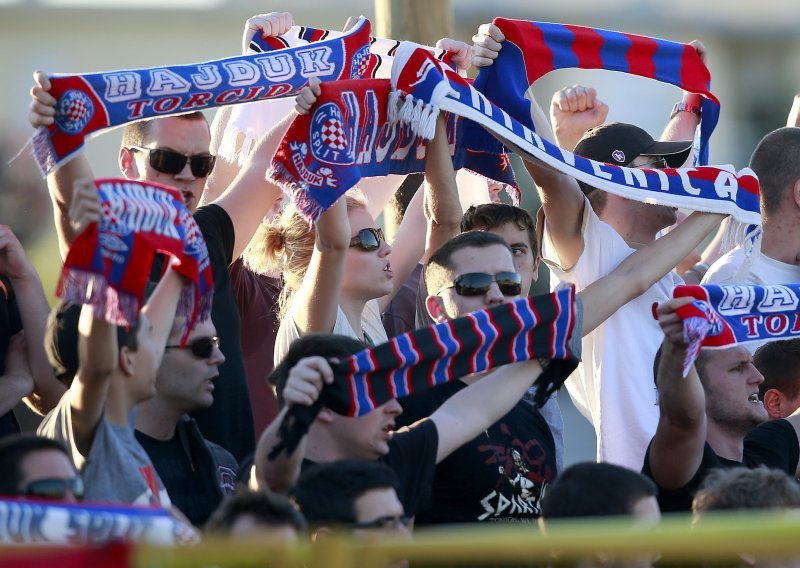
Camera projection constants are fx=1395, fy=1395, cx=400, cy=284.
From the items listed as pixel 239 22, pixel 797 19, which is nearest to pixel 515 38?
pixel 239 22

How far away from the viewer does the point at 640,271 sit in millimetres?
4422

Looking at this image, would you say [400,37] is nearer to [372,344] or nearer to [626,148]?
[626,148]

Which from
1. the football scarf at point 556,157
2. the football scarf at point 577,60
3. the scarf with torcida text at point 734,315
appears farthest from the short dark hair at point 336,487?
the football scarf at point 577,60

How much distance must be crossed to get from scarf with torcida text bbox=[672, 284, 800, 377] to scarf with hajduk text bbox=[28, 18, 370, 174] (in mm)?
1311

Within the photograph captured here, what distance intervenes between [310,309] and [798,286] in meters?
1.52

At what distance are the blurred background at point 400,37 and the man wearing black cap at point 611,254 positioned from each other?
4.28 ft

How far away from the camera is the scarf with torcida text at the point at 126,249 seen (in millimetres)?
2988

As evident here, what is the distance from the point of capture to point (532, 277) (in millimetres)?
4816

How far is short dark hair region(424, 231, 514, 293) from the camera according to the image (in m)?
4.25

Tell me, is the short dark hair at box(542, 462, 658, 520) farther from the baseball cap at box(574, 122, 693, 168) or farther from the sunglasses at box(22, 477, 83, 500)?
the baseball cap at box(574, 122, 693, 168)

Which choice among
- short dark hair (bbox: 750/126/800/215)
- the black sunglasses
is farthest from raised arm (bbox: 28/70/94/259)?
short dark hair (bbox: 750/126/800/215)

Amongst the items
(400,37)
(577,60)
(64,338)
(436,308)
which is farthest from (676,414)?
(400,37)

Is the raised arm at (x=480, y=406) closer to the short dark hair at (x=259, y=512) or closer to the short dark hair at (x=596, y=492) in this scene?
the short dark hair at (x=596, y=492)

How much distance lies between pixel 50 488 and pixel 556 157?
2180mm
